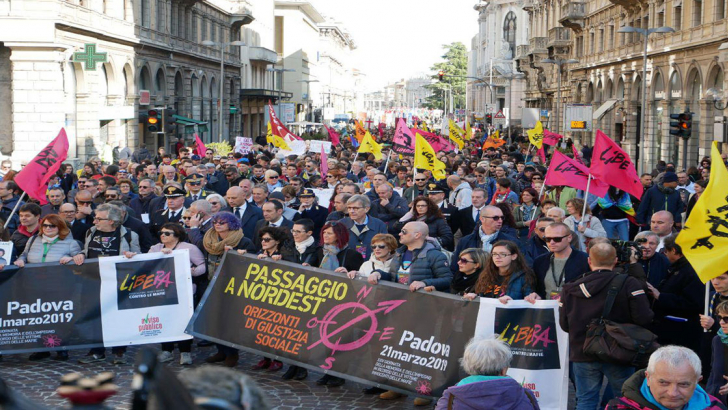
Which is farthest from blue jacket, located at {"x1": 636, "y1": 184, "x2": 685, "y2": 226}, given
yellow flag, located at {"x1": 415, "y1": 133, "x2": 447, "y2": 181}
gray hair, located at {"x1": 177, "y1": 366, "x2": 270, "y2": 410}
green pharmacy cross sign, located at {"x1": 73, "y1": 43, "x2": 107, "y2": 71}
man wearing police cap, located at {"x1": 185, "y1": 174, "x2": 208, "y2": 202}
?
green pharmacy cross sign, located at {"x1": 73, "y1": 43, "x2": 107, "y2": 71}

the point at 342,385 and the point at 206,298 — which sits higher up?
the point at 206,298

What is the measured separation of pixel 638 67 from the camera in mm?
45125

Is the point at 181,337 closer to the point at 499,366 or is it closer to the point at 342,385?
the point at 342,385

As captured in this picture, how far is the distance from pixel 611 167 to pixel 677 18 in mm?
29837

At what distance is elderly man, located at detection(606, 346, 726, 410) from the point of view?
468cm

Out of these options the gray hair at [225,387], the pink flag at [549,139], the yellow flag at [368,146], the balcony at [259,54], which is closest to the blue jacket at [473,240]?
the gray hair at [225,387]

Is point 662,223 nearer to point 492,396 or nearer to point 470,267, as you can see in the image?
point 470,267

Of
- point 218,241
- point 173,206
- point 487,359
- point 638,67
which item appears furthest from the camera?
point 638,67

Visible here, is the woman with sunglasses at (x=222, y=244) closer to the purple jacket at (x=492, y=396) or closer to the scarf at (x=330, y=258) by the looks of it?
the scarf at (x=330, y=258)

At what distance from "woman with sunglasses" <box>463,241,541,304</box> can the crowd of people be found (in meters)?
0.01

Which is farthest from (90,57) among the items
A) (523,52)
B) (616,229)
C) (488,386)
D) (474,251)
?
(523,52)

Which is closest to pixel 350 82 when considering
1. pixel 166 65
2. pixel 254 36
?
pixel 254 36

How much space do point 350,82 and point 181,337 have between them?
578 ft

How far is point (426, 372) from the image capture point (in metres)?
7.84
